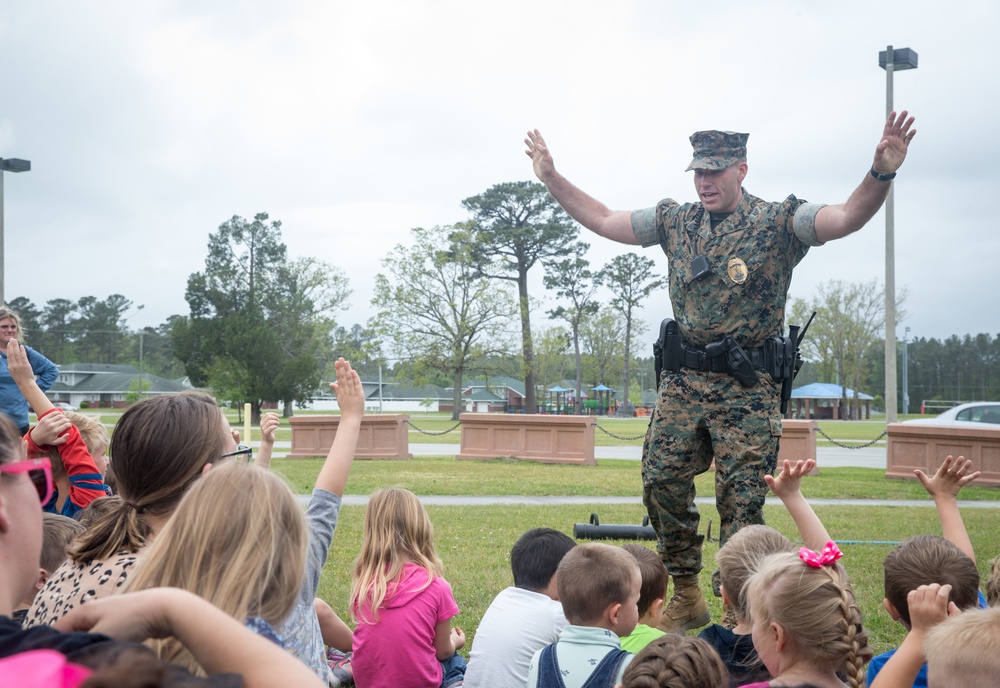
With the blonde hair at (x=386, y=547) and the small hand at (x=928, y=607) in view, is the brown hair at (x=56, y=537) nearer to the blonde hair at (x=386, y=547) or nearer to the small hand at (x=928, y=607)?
the blonde hair at (x=386, y=547)

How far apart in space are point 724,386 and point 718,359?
15cm

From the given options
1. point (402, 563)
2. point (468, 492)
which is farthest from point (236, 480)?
point (468, 492)

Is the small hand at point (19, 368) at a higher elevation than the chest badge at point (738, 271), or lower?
lower

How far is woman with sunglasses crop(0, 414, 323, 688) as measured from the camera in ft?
3.43

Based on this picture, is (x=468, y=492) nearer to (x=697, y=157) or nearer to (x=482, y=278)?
(x=697, y=157)

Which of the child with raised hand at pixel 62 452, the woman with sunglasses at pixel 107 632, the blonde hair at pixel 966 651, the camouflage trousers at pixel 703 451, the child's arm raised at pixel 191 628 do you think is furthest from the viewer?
the camouflage trousers at pixel 703 451

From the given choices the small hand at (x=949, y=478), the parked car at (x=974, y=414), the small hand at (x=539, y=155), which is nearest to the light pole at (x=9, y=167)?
the small hand at (x=539, y=155)

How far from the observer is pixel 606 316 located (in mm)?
76938

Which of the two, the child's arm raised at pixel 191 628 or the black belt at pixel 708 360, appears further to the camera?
the black belt at pixel 708 360

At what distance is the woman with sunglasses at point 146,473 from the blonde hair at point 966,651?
187 cm

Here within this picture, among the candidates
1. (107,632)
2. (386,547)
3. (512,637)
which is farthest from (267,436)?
(107,632)

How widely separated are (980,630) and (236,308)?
2363 inches

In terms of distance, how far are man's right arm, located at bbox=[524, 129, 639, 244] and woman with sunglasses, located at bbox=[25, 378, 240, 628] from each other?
3.10 m

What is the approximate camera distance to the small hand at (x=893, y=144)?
4250 mm
